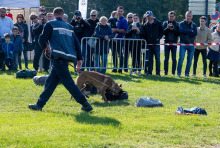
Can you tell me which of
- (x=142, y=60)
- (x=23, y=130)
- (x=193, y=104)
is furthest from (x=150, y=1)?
(x=23, y=130)

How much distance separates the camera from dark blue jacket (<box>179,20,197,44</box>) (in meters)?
15.1

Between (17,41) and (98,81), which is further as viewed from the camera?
(17,41)

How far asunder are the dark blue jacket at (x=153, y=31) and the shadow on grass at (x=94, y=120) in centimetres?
746

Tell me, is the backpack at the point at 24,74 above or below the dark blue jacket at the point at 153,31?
below

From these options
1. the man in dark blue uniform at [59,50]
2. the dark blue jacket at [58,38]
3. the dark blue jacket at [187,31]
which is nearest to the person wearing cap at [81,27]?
the dark blue jacket at [187,31]

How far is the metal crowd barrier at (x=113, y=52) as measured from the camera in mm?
14586

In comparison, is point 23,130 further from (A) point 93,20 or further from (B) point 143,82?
(A) point 93,20

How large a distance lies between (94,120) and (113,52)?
8.04 metres

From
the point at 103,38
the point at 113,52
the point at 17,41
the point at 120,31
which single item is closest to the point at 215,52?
the point at 120,31

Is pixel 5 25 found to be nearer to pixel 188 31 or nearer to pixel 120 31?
pixel 120 31

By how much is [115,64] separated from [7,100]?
6132mm

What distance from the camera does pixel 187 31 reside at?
49.3 feet

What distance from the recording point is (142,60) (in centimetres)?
1628

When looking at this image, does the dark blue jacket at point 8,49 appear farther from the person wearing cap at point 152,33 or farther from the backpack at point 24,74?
the person wearing cap at point 152,33
